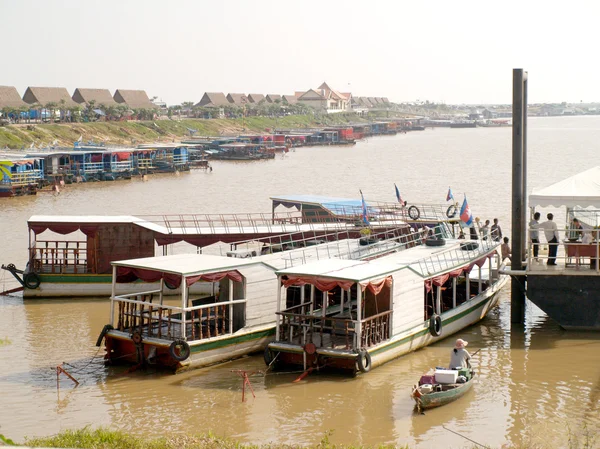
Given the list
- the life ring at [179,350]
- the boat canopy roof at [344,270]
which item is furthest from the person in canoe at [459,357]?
the life ring at [179,350]

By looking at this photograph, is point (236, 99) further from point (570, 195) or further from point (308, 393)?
point (308, 393)

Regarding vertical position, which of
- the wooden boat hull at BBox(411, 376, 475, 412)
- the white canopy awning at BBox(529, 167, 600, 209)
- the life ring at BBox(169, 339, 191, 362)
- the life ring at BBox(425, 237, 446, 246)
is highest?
the white canopy awning at BBox(529, 167, 600, 209)

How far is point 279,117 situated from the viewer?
152 metres

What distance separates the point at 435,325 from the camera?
18359 mm

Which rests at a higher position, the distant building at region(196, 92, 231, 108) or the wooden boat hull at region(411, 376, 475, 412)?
the distant building at region(196, 92, 231, 108)

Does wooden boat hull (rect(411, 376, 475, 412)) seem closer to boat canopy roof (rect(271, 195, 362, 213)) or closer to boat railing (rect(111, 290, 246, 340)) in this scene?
boat railing (rect(111, 290, 246, 340))

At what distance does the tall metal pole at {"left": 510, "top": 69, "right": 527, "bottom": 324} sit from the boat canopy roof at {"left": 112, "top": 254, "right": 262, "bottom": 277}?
652 cm

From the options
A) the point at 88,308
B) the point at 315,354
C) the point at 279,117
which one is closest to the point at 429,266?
the point at 315,354

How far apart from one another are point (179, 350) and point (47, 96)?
97.2m

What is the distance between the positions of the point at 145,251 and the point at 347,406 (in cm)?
1132

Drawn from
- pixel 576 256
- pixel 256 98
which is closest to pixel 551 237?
pixel 576 256

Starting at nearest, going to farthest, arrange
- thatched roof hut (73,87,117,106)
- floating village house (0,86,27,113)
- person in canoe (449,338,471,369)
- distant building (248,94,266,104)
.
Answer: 1. person in canoe (449,338,471,369)
2. floating village house (0,86,27,113)
3. thatched roof hut (73,87,117,106)
4. distant building (248,94,266,104)

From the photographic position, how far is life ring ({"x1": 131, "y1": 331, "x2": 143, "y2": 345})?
16600 millimetres

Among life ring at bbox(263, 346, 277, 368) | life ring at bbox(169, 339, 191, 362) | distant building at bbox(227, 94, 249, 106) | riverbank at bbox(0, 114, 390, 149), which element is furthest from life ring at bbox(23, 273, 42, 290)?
distant building at bbox(227, 94, 249, 106)
